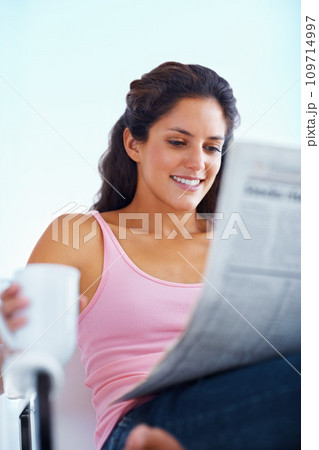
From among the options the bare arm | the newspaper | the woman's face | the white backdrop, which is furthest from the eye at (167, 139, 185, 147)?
the newspaper

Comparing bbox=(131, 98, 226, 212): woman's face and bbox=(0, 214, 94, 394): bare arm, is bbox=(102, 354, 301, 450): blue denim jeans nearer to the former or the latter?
bbox=(0, 214, 94, 394): bare arm

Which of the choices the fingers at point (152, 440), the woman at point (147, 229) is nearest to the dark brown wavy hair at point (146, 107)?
the woman at point (147, 229)

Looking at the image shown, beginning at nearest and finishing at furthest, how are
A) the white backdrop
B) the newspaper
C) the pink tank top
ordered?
the newspaper, the pink tank top, the white backdrop

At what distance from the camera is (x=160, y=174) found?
1.04 m

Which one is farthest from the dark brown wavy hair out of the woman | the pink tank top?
the pink tank top

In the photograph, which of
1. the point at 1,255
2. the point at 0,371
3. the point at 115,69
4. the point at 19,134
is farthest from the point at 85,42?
the point at 0,371

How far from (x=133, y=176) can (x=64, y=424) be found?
1.61ft

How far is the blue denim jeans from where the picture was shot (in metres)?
0.55

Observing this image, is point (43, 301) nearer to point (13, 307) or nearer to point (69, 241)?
point (13, 307)

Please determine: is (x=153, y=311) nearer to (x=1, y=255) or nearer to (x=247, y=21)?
(x=1, y=255)

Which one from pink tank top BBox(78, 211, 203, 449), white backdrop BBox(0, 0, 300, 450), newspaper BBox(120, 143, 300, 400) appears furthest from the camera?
white backdrop BBox(0, 0, 300, 450)

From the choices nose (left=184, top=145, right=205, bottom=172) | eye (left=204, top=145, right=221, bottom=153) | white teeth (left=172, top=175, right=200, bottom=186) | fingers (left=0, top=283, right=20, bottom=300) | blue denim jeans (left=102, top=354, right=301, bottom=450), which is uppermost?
eye (left=204, top=145, right=221, bottom=153)
